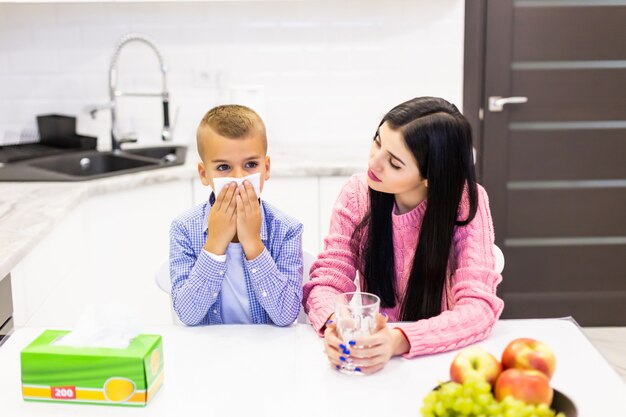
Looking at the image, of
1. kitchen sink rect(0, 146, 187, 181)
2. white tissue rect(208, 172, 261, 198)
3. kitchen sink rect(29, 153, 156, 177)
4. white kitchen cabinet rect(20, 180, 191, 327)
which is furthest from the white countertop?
kitchen sink rect(29, 153, 156, 177)

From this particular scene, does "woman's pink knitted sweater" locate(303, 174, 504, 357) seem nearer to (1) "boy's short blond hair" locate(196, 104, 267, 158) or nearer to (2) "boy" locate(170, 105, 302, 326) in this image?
(2) "boy" locate(170, 105, 302, 326)

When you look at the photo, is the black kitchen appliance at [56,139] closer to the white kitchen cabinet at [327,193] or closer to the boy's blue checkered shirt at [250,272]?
the white kitchen cabinet at [327,193]

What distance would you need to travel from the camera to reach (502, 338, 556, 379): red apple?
4.01 ft

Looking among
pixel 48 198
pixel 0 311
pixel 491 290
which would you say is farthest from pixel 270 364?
pixel 48 198

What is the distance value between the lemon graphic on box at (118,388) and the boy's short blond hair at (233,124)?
59 centimetres

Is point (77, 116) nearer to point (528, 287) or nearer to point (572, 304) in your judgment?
point (528, 287)

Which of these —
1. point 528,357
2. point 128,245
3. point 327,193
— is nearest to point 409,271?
point 528,357

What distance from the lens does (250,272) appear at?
1.67m

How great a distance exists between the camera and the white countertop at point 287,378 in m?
1.27

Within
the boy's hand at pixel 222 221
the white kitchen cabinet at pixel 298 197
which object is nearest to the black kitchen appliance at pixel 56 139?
the white kitchen cabinet at pixel 298 197

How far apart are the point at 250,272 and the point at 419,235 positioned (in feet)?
1.27

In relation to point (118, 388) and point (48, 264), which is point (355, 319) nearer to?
point (118, 388)

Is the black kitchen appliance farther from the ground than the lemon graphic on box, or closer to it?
farther from the ground

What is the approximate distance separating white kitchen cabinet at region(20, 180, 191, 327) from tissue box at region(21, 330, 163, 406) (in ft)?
4.89
